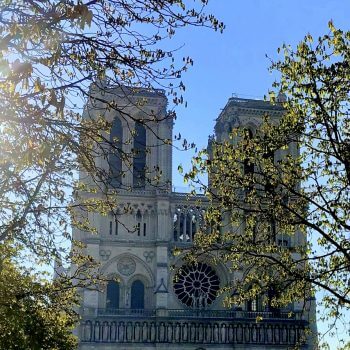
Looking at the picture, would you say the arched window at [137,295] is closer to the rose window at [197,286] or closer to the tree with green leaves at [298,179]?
the rose window at [197,286]

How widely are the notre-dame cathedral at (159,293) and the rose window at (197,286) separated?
0.06 metres

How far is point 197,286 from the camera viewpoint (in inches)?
1672

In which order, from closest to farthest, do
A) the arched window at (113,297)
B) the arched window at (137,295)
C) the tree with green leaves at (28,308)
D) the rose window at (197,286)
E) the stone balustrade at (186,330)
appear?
1. the tree with green leaves at (28,308)
2. the stone balustrade at (186,330)
3. the arched window at (113,297)
4. the arched window at (137,295)
5. the rose window at (197,286)

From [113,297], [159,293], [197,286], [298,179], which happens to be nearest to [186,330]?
[159,293]

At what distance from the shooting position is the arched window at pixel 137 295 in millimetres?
41750

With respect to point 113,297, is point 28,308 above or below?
below

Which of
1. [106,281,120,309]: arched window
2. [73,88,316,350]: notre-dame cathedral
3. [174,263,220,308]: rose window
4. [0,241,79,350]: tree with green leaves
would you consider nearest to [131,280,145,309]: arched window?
[73,88,316,350]: notre-dame cathedral

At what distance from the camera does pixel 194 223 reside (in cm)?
4338

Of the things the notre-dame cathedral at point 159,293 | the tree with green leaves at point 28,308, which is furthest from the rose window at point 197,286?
the tree with green leaves at point 28,308

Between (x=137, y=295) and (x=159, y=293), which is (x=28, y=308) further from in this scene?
(x=137, y=295)

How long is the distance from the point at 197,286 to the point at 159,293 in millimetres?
2852

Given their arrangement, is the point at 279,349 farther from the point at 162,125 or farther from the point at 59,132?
the point at 59,132

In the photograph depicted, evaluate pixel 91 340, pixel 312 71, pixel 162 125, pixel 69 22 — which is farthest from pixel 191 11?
pixel 162 125

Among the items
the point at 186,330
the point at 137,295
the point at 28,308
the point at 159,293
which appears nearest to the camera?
the point at 28,308
